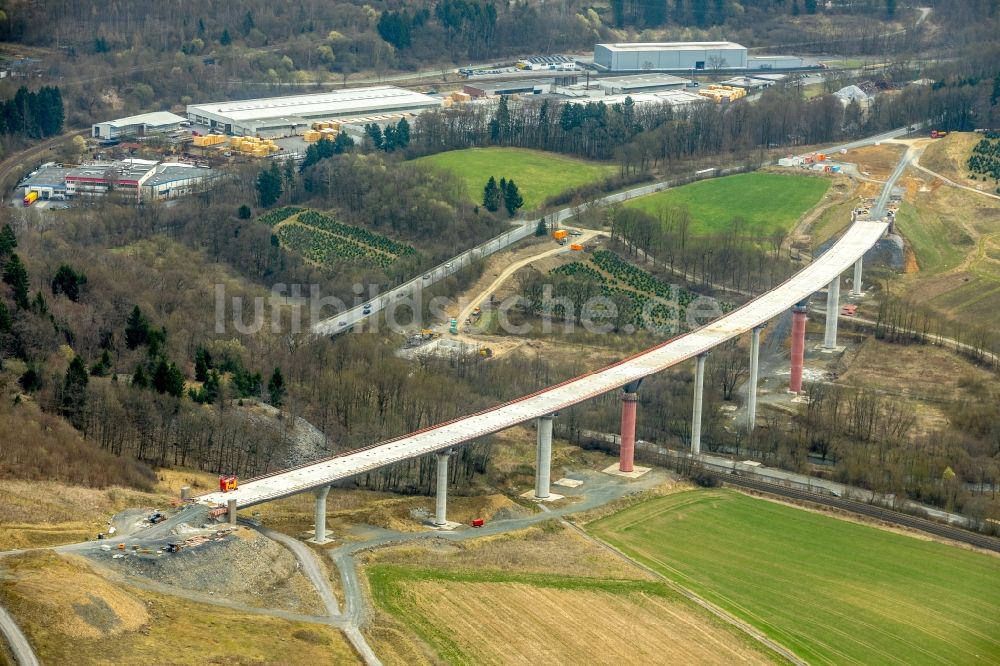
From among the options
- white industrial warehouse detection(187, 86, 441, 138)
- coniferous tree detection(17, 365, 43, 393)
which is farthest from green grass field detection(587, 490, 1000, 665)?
white industrial warehouse detection(187, 86, 441, 138)

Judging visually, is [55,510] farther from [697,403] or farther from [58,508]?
[697,403]

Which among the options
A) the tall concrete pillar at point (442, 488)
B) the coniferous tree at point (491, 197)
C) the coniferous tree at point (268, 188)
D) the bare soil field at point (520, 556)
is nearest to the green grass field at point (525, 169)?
the coniferous tree at point (491, 197)

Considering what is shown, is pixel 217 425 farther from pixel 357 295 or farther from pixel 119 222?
pixel 119 222

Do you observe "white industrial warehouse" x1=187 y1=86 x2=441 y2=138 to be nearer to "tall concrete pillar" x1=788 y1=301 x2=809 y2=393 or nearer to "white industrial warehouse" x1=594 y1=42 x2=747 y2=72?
"white industrial warehouse" x1=594 y1=42 x2=747 y2=72

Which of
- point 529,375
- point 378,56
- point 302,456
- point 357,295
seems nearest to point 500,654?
point 302,456

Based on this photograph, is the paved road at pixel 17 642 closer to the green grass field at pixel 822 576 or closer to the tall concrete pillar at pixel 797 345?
the green grass field at pixel 822 576

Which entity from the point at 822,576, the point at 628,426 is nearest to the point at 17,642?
the point at 822,576
